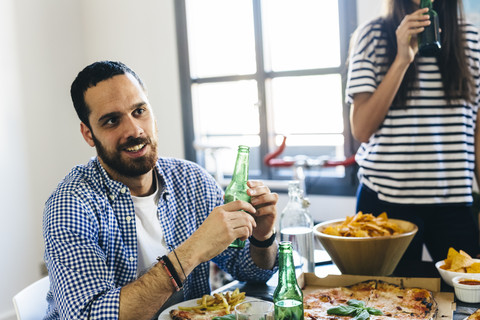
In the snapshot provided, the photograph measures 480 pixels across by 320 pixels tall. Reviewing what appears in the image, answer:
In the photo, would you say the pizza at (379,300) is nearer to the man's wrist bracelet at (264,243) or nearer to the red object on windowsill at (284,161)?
the man's wrist bracelet at (264,243)

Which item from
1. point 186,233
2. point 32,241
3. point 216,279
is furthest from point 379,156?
point 32,241

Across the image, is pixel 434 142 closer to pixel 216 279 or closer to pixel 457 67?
pixel 457 67

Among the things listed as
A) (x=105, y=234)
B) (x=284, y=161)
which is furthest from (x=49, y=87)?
(x=105, y=234)

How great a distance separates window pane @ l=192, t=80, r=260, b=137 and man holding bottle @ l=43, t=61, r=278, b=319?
201 centimetres

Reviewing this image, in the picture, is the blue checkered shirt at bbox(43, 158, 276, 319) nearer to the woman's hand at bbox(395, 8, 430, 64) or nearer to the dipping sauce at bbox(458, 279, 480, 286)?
the dipping sauce at bbox(458, 279, 480, 286)

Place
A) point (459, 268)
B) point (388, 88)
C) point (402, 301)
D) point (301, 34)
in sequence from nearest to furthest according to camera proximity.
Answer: point (402, 301), point (459, 268), point (388, 88), point (301, 34)

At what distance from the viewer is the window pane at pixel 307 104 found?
3.32m

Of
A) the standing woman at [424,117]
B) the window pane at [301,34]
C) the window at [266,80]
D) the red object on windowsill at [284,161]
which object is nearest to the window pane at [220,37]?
the window at [266,80]

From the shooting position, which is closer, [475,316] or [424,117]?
[475,316]

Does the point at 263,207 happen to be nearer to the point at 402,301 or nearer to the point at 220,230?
the point at 220,230

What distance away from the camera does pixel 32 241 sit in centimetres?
376

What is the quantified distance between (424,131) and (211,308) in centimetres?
92

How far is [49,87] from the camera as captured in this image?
3879 millimetres

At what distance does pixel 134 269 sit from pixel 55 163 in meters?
2.75
